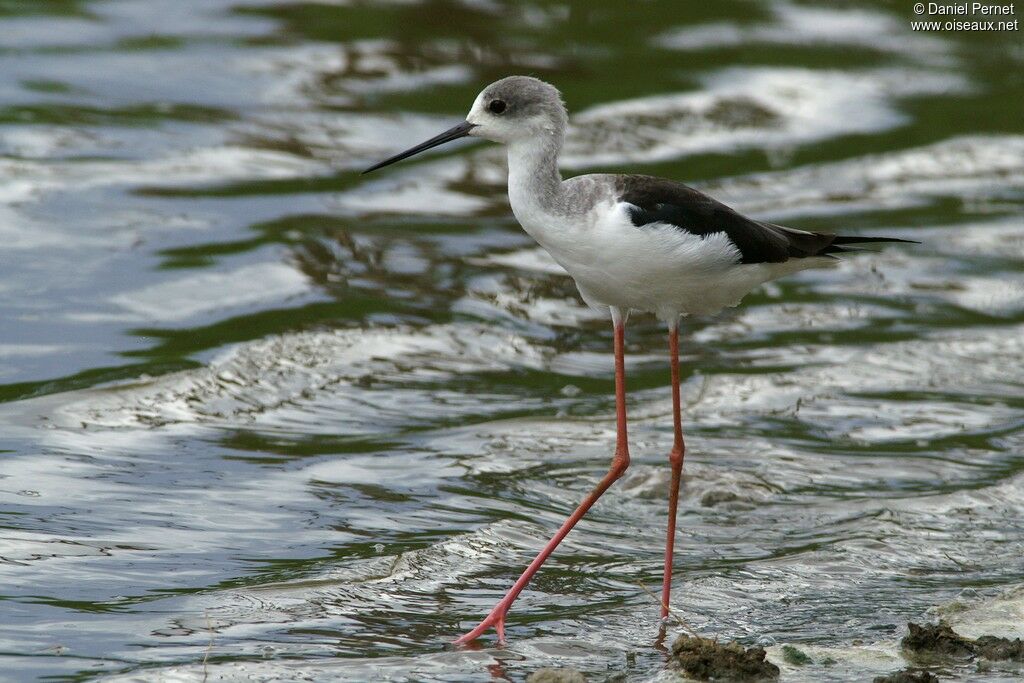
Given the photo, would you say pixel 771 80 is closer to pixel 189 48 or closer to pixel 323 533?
pixel 189 48

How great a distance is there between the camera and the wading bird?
625 centimetres

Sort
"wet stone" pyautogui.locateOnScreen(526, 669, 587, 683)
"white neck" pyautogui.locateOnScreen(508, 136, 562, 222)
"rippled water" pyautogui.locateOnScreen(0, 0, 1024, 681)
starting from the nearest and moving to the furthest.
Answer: "wet stone" pyautogui.locateOnScreen(526, 669, 587, 683)
"white neck" pyautogui.locateOnScreen(508, 136, 562, 222)
"rippled water" pyautogui.locateOnScreen(0, 0, 1024, 681)

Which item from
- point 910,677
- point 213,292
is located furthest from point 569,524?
point 213,292

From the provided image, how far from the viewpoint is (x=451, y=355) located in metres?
9.84

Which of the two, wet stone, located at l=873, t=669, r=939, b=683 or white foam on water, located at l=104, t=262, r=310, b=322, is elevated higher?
white foam on water, located at l=104, t=262, r=310, b=322

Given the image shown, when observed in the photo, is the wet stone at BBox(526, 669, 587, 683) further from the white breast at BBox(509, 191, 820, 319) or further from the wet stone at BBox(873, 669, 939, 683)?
the white breast at BBox(509, 191, 820, 319)

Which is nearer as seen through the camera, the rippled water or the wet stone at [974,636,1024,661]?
the wet stone at [974,636,1024,661]

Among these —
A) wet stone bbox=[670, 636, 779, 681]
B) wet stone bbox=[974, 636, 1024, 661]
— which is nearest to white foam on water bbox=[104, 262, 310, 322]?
wet stone bbox=[670, 636, 779, 681]

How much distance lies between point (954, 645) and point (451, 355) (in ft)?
15.6

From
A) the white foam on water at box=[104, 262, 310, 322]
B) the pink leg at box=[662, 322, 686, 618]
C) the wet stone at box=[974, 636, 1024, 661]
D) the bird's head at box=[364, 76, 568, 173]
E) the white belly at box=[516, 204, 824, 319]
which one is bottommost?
the wet stone at box=[974, 636, 1024, 661]

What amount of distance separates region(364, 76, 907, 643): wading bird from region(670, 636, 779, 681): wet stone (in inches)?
34.9

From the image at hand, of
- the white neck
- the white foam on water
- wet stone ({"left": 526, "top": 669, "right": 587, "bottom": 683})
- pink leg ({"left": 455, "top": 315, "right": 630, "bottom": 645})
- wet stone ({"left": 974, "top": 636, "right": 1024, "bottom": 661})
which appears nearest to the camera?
wet stone ({"left": 526, "top": 669, "right": 587, "bottom": 683})

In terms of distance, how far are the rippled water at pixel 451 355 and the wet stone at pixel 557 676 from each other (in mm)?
336

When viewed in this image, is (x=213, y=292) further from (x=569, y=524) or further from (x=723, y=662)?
(x=723, y=662)
